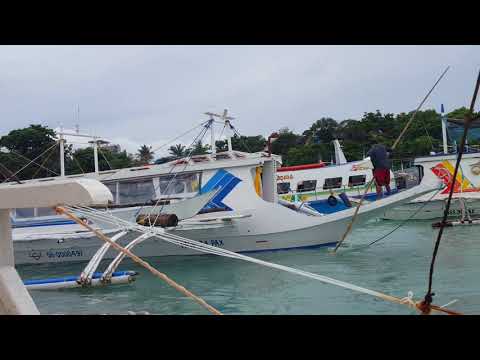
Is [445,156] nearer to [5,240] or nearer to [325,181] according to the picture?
[325,181]

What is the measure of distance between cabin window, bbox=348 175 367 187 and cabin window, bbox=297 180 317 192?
178 cm

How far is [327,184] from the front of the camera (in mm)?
25047

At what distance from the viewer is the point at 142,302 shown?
8.23 metres

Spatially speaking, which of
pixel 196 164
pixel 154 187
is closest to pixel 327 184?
pixel 196 164

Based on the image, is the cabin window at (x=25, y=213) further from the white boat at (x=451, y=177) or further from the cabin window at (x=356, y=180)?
the cabin window at (x=356, y=180)

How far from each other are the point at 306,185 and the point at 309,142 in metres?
27.9

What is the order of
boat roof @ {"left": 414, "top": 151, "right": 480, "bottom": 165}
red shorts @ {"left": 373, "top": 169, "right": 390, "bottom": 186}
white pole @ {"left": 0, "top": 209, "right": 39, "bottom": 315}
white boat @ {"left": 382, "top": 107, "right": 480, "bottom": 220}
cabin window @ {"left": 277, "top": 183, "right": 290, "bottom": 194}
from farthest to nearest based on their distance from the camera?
cabin window @ {"left": 277, "top": 183, "right": 290, "bottom": 194}, boat roof @ {"left": 414, "top": 151, "right": 480, "bottom": 165}, white boat @ {"left": 382, "top": 107, "right": 480, "bottom": 220}, red shorts @ {"left": 373, "top": 169, "right": 390, "bottom": 186}, white pole @ {"left": 0, "top": 209, "right": 39, "bottom": 315}

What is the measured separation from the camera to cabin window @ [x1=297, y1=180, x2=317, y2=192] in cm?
2508

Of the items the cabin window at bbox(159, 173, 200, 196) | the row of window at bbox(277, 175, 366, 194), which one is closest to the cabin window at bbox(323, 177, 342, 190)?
the row of window at bbox(277, 175, 366, 194)

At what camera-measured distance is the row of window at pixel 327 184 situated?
A: 963 inches

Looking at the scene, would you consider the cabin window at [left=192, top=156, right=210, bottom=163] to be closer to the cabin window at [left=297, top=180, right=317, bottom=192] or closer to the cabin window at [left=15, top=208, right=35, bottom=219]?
the cabin window at [left=15, top=208, right=35, bottom=219]
